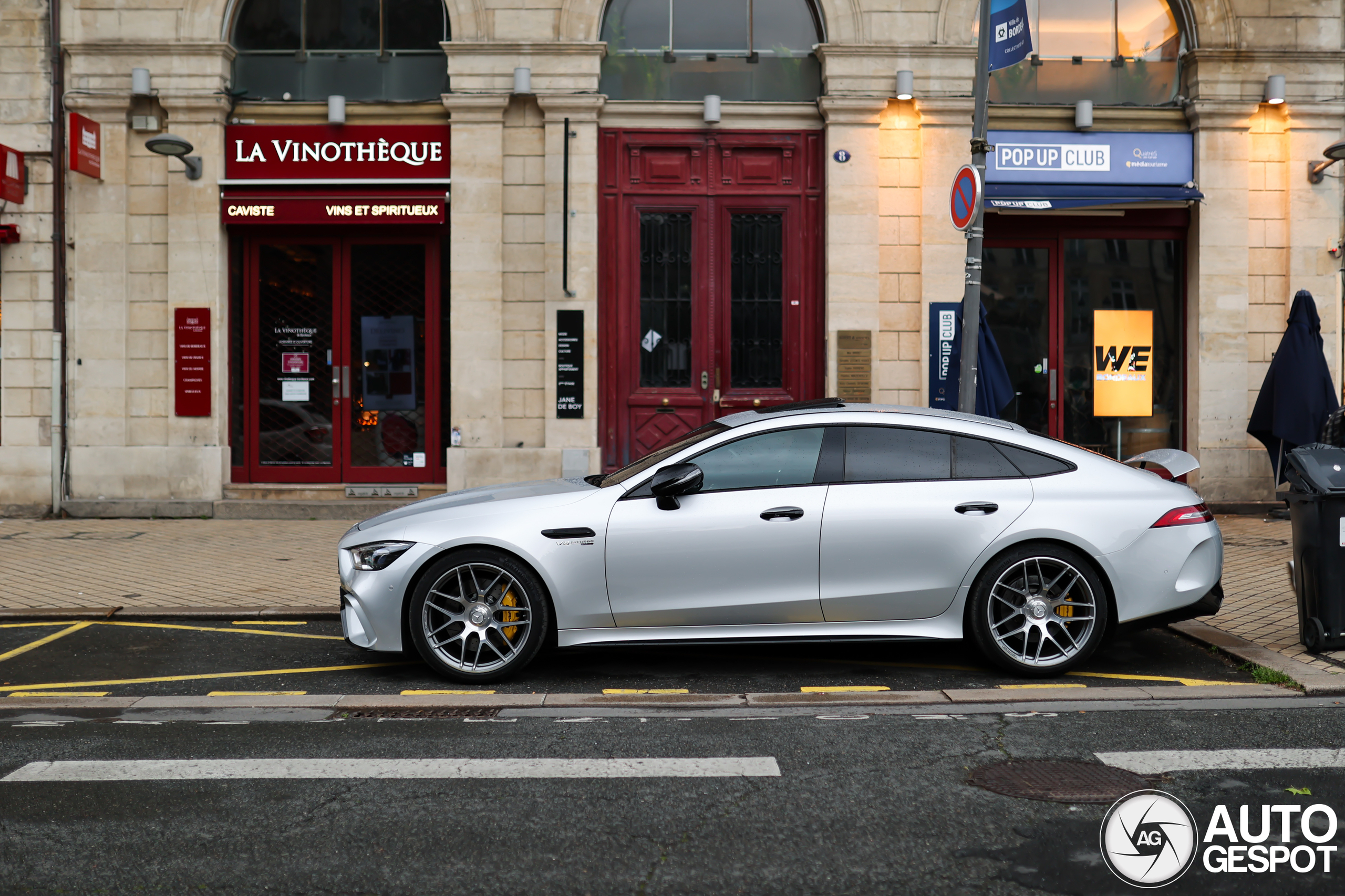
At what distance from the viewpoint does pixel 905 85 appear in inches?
520

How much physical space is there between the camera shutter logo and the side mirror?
103 inches

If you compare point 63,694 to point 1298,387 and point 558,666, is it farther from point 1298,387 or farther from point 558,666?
point 1298,387

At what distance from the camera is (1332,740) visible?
5004 millimetres

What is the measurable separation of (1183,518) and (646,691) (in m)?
2.93

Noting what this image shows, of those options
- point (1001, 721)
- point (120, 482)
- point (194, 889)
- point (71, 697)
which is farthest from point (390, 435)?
point (194, 889)

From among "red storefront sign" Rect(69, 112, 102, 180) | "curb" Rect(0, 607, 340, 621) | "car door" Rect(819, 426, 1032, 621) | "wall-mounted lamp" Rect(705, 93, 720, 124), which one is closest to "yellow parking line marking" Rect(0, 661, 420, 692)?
"curb" Rect(0, 607, 340, 621)

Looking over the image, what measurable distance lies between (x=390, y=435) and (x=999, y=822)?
10930mm

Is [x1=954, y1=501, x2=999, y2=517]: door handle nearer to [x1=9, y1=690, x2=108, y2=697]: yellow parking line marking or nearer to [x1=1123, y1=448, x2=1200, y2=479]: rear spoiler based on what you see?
[x1=1123, y1=448, x2=1200, y2=479]: rear spoiler

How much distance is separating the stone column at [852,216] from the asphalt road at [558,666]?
21.3 ft

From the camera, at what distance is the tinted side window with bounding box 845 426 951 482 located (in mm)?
6328

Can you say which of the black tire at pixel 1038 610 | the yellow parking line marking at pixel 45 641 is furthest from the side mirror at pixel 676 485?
the yellow parking line marking at pixel 45 641

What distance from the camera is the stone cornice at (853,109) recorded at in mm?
13273

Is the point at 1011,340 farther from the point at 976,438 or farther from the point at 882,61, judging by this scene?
the point at 976,438

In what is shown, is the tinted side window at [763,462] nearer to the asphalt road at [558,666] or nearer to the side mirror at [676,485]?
the side mirror at [676,485]
